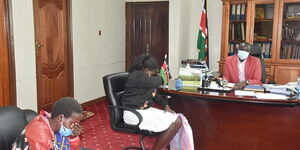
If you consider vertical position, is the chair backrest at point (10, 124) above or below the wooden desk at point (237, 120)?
above

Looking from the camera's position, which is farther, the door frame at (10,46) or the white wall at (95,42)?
the white wall at (95,42)

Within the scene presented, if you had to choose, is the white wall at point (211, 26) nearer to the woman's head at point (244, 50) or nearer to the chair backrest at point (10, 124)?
the woman's head at point (244, 50)

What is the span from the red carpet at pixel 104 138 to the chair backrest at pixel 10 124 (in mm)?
1710

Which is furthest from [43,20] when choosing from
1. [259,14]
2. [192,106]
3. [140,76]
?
[259,14]

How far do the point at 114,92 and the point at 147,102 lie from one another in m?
0.33

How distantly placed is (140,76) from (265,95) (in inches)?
45.8

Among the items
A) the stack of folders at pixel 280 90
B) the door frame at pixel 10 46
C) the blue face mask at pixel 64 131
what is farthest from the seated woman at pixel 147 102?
the door frame at pixel 10 46

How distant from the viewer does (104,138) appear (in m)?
3.63

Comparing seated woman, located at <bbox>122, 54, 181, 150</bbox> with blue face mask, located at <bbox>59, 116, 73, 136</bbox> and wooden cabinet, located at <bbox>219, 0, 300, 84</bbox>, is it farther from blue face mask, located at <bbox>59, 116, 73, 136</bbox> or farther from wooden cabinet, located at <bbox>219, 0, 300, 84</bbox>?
wooden cabinet, located at <bbox>219, 0, 300, 84</bbox>

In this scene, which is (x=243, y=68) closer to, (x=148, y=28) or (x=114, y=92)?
(x=114, y=92)

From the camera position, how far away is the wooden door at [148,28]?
5.72 m

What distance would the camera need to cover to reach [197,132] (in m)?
2.99

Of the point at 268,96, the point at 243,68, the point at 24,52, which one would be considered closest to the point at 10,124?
the point at 268,96

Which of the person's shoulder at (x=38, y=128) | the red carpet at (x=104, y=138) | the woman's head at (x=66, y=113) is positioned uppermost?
the woman's head at (x=66, y=113)
